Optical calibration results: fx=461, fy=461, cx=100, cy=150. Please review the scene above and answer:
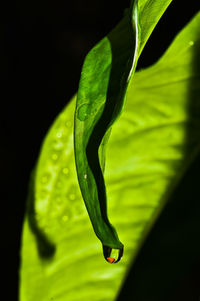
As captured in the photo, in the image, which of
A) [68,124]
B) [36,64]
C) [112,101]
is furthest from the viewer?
[36,64]

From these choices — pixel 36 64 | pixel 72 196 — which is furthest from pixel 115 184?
pixel 36 64

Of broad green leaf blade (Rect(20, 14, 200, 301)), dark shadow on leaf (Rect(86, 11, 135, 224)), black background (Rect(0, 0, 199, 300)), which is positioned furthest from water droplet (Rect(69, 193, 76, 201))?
black background (Rect(0, 0, 199, 300))

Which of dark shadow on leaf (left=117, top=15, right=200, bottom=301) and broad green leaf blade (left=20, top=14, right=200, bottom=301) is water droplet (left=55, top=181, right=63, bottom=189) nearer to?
broad green leaf blade (left=20, top=14, right=200, bottom=301)

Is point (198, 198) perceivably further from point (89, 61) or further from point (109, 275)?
point (89, 61)

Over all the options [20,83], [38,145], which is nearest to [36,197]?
[38,145]

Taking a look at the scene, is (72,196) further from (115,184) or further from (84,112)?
(84,112)

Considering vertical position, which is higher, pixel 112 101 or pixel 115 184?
pixel 112 101

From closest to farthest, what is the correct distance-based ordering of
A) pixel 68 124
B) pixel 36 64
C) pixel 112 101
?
pixel 112 101 → pixel 68 124 → pixel 36 64
